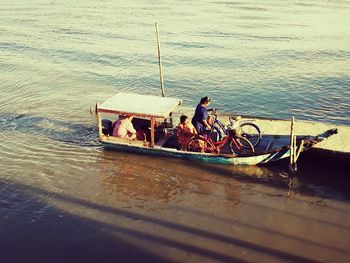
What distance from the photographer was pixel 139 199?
12.9 m

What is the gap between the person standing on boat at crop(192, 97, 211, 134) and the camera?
14.2 meters

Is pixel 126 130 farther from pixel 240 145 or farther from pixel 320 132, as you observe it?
pixel 320 132

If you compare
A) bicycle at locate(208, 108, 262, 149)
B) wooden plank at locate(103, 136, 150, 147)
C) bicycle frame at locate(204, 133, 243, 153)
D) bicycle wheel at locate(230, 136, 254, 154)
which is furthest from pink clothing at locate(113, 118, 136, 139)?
bicycle wheel at locate(230, 136, 254, 154)

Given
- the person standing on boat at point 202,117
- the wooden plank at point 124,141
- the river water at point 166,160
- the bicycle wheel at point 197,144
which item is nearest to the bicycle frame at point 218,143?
the bicycle wheel at point 197,144

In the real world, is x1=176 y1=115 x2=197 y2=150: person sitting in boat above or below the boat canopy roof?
below

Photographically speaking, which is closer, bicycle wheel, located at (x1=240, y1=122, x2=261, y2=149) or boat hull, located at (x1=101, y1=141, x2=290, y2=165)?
boat hull, located at (x1=101, y1=141, x2=290, y2=165)

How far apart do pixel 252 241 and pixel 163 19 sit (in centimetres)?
3077

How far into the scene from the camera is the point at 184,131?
1438 cm

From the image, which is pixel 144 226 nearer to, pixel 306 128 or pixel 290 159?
pixel 290 159

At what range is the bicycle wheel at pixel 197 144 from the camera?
14252 mm

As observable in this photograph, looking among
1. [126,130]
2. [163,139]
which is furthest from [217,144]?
[126,130]

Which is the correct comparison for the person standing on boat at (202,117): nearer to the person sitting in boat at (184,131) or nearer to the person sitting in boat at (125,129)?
the person sitting in boat at (184,131)

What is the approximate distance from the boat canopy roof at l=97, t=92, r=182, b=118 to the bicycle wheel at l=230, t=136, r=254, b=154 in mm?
2247

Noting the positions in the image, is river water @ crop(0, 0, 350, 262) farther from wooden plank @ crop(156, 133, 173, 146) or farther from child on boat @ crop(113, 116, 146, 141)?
child on boat @ crop(113, 116, 146, 141)
